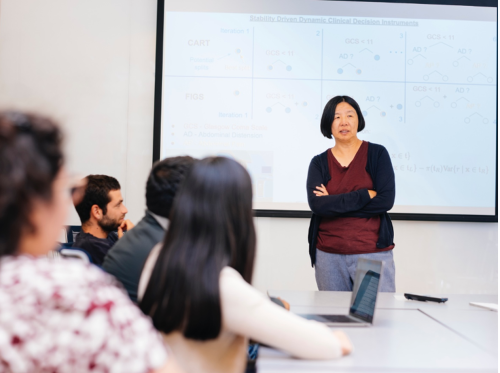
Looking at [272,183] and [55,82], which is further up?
[55,82]

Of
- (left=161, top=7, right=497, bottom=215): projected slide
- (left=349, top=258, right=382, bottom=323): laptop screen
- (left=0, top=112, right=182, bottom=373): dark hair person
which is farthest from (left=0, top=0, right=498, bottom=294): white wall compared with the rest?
(left=0, top=112, right=182, bottom=373): dark hair person

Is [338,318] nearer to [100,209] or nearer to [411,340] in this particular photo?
[411,340]

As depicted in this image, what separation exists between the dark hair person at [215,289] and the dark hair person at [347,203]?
4.89ft

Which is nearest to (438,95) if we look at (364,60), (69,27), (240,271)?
(364,60)

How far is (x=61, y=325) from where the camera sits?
575 millimetres

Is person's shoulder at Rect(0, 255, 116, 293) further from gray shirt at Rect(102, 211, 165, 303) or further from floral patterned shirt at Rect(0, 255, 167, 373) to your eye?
gray shirt at Rect(102, 211, 165, 303)

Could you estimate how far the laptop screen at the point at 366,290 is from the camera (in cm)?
162

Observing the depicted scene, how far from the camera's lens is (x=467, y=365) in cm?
118

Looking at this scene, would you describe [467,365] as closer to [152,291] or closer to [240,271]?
[240,271]

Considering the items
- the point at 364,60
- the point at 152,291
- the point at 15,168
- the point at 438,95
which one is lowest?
the point at 152,291

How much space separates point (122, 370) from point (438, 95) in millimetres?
3872

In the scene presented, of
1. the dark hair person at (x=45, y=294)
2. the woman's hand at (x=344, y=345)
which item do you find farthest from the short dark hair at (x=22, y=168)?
the woman's hand at (x=344, y=345)

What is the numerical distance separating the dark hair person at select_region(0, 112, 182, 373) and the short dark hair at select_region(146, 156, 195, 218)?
936mm

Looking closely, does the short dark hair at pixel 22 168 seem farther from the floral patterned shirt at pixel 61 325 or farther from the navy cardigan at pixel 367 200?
the navy cardigan at pixel 367 200
